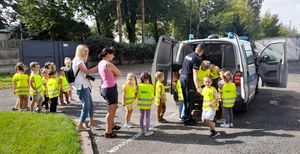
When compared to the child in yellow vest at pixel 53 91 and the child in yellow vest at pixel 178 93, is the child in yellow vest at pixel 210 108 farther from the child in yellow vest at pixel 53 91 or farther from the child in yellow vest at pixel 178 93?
the child in yellow vest at pixel 53 91

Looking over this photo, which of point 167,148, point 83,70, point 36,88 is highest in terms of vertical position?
point 83,70

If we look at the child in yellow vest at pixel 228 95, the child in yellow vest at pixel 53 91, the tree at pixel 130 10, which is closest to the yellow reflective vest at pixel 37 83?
the child in yellow vest at pixel 53 91

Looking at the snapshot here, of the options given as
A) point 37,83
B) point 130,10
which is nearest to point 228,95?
point 37,83

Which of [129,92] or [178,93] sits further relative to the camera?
[178,93]

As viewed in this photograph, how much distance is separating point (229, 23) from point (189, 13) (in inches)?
309

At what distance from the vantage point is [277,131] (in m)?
6.13

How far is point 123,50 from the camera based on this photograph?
2775 cm

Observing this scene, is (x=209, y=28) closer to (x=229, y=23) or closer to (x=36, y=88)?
(x=229, y=23)

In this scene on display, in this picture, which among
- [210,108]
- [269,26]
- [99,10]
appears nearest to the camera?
[210,108]

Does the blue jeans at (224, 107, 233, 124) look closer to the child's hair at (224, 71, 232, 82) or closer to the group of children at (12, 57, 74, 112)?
the child's hair at (224, 71, 232, 82)

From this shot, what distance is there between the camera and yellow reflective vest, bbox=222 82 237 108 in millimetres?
6504

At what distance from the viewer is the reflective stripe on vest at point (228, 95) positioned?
256 inches

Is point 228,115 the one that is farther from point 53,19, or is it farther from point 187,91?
point 53,19

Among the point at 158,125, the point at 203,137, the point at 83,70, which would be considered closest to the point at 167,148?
the point at 203,137
